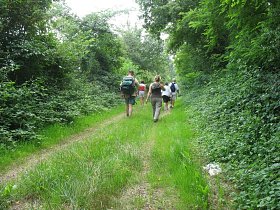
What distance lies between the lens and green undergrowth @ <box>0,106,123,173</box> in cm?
548

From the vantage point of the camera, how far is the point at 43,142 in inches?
267

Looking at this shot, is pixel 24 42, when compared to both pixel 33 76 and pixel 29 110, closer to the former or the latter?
pixel 33 76

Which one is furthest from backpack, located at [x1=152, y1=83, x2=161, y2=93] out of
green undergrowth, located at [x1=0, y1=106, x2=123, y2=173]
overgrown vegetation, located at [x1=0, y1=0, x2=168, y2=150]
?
overgrown vegetation, located at [x1=0, y1=0, x2=168, y2=150]

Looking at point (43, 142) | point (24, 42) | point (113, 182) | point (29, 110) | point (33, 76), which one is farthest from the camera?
point (33, 76)

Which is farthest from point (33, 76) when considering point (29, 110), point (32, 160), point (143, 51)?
point (143, 51)

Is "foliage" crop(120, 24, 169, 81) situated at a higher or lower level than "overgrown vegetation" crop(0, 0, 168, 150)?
higher

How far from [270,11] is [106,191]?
6.35 meters

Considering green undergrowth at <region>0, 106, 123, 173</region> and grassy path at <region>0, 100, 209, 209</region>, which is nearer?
grassy path at <region>0, 100, 209, 209</region>

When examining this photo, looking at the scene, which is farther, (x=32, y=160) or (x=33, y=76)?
(x=33, y=76)

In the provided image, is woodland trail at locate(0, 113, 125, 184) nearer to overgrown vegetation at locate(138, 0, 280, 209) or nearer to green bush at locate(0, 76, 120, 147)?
green bush at locate(0, 76, 120, 147)

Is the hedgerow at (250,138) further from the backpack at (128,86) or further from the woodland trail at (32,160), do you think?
the backpack at (128,86)

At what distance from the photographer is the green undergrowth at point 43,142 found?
5.48m

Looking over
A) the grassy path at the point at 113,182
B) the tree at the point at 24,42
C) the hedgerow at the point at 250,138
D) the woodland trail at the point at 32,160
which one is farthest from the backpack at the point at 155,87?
the grassy path at the point at 113,182

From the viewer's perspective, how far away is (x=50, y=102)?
912cm
